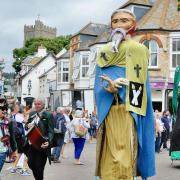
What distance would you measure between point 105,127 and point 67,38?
80.0m

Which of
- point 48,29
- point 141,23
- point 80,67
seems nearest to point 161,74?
point 141,23

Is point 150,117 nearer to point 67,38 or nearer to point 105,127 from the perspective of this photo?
point 105,127

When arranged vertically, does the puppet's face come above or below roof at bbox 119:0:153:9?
below

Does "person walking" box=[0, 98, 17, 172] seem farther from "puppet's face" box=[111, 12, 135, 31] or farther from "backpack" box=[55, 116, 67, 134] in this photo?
"backpack" box=[55, 116, 67, 134]

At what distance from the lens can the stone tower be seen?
12925 cm

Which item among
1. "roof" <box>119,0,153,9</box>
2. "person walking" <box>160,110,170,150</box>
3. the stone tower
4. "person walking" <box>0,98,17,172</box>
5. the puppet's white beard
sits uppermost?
the stone tower

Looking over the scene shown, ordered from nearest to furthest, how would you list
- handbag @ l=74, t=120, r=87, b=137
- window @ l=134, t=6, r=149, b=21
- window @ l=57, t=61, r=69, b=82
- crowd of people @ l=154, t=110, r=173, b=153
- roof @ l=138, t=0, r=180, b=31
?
handbag @ l=74, t=120, r=87, b=137
crowd of people @ l=154, t=110, r=173, b=153
roof @ l=138, t=0, r=180, b=31
window @ l=134, t=6, r=149, b=21
window @ l=57, t=61, r=69, b=82

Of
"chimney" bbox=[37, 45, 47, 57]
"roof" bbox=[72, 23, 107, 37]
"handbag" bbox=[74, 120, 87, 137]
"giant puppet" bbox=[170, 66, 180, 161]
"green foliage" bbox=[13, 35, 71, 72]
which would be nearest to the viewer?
"giant puppet" bbox=[170, 66, 180, 161]

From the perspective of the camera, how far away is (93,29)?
50156mm

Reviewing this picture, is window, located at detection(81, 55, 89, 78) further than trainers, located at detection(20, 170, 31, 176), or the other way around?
window, located at detection(81, 55, 89, 78)

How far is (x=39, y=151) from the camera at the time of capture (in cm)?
855

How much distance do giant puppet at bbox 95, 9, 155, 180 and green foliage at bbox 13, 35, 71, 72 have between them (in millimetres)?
78594

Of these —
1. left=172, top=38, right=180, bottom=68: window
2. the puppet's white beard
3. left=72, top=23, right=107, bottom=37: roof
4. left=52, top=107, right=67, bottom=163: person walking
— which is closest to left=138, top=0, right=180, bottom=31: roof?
left=172, top=38, right=180, bottom=68: window

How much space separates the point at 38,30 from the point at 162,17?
93988 mm
